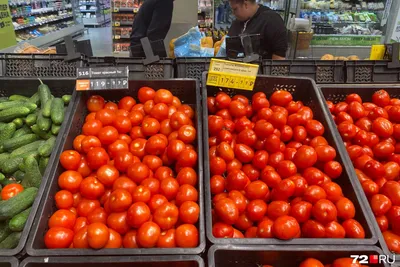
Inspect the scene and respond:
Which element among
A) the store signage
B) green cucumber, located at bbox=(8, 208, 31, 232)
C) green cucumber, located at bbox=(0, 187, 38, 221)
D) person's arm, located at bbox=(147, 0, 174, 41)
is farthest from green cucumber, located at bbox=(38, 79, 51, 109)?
person's arm, located at bbox=(147, 0, 174, 41)

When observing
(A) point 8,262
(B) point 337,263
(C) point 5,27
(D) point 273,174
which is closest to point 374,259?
(B) point 337,263

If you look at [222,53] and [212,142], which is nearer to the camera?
[212,142]

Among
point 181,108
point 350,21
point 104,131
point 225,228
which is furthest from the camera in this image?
point 350,21

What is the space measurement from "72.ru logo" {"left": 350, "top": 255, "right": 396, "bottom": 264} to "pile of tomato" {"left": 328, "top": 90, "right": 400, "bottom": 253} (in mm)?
138

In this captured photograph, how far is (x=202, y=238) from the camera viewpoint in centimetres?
127

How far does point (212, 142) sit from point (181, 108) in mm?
346

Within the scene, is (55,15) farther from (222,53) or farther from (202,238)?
(202,238)

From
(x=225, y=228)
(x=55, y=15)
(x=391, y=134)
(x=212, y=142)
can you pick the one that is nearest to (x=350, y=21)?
(x=391, y=134)

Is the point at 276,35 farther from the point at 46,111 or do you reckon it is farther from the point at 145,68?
the point at 46,111

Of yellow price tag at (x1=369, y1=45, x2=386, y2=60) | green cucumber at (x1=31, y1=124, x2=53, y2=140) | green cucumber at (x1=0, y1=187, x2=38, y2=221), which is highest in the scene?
yellow price tag at (x1=369, y1=45, x2=386, y2=60)

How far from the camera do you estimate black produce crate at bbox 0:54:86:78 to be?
7.50 ft

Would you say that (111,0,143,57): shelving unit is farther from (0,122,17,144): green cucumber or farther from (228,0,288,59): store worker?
(0,122,17,144): green cucumber

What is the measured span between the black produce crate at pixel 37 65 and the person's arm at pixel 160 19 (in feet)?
8.72

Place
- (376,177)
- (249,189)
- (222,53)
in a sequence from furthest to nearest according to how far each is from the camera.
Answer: (222,53) → (376,177) → (249,189)
